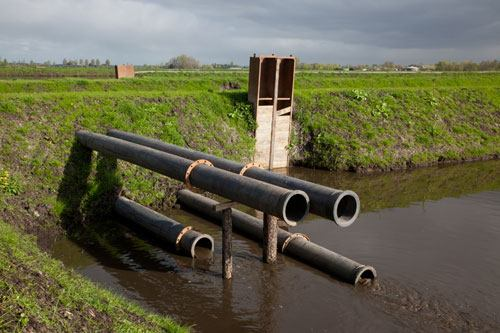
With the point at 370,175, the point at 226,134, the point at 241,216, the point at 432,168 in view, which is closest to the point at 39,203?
the point at 241,216

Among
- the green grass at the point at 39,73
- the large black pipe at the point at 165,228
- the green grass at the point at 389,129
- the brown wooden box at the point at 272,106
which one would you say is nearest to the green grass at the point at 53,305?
the large black pipe at the point at 165,228

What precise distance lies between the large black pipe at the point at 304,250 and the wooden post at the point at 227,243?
9.05 feet

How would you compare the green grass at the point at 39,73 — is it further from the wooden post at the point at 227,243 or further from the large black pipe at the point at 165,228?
the wooden post at the point at 227,243

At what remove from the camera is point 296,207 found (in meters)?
11.2

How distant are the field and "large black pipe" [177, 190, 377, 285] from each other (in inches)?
109

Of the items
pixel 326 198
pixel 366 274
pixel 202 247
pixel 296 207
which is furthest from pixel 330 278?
pixel 202 247

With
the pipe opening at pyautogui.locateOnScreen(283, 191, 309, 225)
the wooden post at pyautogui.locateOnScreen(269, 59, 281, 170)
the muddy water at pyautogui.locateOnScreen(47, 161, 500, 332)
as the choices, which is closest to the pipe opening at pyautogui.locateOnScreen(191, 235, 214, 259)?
the muddy water at pyautogui.locateOnScreen(47, 161, 500, 332)

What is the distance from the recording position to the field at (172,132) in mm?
17859

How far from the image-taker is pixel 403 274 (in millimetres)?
14922

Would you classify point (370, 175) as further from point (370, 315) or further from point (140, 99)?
point (370, 315)

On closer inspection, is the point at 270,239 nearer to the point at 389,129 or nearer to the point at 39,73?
the point at 389,129

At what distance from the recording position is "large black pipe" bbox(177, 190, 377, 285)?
46.3 ft

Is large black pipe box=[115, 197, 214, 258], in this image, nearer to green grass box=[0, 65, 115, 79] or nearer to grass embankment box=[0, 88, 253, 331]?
grass embankment box=[0, 88, 253, 331]

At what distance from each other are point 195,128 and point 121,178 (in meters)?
6.79
